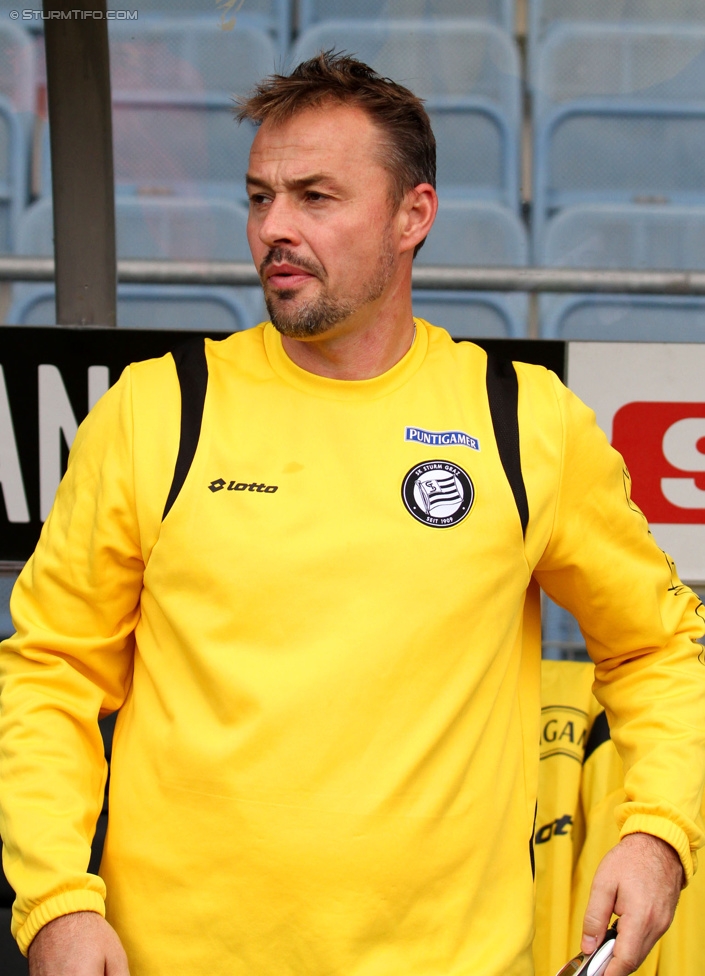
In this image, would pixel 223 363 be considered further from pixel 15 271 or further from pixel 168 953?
pixel 15 271

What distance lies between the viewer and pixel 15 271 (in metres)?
2.92

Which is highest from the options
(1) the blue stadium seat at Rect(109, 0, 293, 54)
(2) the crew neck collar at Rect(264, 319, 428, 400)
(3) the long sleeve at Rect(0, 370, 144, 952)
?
(1) the blue stadium seat at Rect(109, 0, 293, 54)

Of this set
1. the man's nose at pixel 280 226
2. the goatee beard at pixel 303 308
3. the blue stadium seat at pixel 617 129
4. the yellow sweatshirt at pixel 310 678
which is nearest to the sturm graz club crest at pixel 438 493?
the yellow sweatshirt at pixel 310 678

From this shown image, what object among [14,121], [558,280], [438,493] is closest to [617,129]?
[558,280]

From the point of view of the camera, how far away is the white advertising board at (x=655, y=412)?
2367mm

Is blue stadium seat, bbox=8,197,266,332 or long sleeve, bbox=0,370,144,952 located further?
blue stadium seat, bbox=8,197,266,332

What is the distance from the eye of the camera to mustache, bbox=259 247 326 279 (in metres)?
1.41

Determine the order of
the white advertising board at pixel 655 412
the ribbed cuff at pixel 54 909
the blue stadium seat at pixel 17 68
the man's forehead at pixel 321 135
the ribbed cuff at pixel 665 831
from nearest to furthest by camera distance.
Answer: the ribbed cuff at pixel 54 909
the ribbed cuff at pixel 665 831
the man's forehead at pixel 321 135
the white advertising board at pixel 655 412
the blue stadium seat at pixel 17 68

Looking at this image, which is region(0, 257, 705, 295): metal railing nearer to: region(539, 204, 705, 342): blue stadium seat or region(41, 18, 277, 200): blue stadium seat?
region(539, 204, 705, 342): blue stadium seat

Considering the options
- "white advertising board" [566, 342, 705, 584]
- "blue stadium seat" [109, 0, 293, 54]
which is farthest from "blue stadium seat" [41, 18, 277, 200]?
"white advertising board" [566, 342, 705, 584]

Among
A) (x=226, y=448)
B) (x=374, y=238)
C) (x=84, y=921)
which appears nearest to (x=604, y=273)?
(x=374, y=238)

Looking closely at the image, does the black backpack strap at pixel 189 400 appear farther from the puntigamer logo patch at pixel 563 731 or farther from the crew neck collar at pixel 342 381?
the puntigamer logo patch at pixel 563 731

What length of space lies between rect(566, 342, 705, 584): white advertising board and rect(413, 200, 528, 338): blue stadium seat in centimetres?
93

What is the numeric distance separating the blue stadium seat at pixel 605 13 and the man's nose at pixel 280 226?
7.99ft
